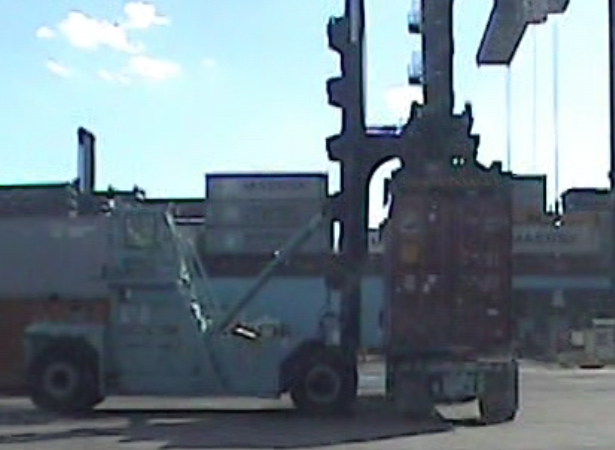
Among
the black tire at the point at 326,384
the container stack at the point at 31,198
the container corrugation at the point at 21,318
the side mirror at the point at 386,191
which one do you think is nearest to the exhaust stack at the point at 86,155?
the container stack at the point at 31,198

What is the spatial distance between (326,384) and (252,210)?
22.0 m

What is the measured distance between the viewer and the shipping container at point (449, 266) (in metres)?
25.8

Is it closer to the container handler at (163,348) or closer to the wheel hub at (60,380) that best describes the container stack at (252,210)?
the container handler at (163,348)

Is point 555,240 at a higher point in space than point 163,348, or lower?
higher

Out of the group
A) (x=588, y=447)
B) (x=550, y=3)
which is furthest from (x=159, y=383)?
(x=550, y=3)

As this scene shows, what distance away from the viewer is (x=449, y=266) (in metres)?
25.9

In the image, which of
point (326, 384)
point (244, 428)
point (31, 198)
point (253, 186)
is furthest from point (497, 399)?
point (253, 186)

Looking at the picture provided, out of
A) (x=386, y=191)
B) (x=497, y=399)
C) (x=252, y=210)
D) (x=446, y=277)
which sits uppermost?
(x=252, y=210)

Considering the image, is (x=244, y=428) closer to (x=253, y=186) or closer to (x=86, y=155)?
(x=253, y=186)

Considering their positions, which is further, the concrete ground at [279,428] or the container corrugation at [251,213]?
the container corrugation at [251,213]

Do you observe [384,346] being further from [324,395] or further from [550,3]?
[550,3]

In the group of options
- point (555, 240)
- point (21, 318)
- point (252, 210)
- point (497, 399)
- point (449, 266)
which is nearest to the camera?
point (497, 399)

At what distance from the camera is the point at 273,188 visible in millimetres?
49938

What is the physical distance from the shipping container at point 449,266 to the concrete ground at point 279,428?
1.61 metres
